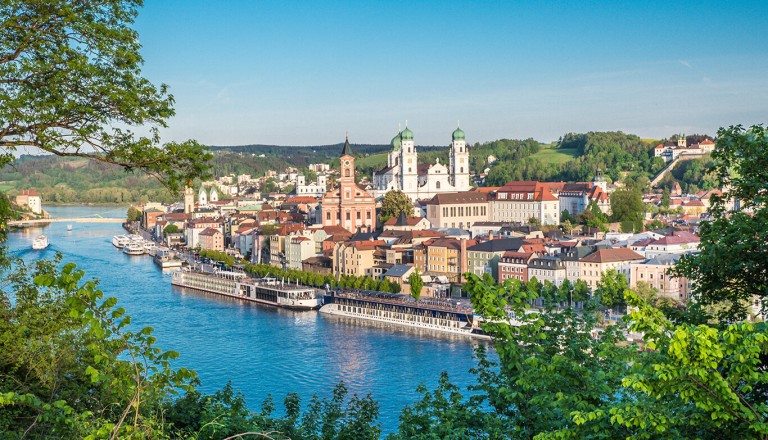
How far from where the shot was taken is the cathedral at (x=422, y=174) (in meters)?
39.2

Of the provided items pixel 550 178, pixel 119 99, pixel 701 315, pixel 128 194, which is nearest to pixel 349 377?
pixel 701 315

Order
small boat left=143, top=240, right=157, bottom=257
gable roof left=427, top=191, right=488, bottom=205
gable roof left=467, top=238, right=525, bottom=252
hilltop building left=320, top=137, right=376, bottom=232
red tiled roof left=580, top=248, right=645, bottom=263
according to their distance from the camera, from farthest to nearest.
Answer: small boat left=143, top=240, right=157, bottom=257 < gable roof left=427, top=191, right=488, bottom=205 < hilltop building left=320, top=137, right=376, bottom=232 < gable roof left=467, top=238, right=525, bottom=252 < red tiled roof left=580, top=248, right=645, bottom=263

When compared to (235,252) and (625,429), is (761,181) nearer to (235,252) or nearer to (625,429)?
(625,429)

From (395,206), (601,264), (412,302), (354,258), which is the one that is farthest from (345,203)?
(601,264)

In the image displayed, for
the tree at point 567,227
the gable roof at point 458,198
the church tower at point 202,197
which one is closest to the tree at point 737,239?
the tree at point 567,227

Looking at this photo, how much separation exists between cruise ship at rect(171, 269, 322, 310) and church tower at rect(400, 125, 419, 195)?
13302mm

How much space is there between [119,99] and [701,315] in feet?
9.84

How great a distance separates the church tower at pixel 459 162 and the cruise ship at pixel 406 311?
1849cm

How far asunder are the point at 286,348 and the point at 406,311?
4.69 m

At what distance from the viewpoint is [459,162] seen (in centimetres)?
4022

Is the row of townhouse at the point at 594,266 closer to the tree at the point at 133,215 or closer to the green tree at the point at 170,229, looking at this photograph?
the green tree at the point at 170,229

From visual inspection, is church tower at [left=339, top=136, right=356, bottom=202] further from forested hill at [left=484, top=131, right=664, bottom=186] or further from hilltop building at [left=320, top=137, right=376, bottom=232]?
forested hill at [left=484, top=131, right=664, bottom=186]

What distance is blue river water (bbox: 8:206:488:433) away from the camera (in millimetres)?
12008

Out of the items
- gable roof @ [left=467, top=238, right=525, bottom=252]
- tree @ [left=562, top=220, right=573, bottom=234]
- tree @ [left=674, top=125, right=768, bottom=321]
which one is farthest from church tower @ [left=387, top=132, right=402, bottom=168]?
tree @ [left=674, top=125, right=768, bottom=321]
